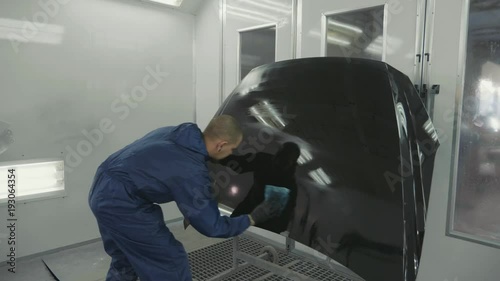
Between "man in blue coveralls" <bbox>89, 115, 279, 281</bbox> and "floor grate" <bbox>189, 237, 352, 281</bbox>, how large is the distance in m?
0.71

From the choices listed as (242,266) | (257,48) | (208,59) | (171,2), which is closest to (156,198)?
(242,266)

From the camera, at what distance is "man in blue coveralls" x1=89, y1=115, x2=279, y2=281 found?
4.91ft

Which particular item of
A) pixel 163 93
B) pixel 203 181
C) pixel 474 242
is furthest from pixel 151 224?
pixel 163 93

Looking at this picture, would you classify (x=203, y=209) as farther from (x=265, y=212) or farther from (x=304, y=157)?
(x=304, y=157)

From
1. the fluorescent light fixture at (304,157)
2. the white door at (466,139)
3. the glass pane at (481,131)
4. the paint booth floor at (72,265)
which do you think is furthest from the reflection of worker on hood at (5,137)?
the glass pane at (481,131)

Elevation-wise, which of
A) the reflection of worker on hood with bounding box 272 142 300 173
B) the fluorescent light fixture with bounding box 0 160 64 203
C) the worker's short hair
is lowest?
the fluorescent light fixture with bounding box 0 160 64 203

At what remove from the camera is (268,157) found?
5.30 feet

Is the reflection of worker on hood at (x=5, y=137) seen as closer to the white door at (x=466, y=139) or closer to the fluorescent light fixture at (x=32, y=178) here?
the fluorescent light fixture at (x=32, y=178)

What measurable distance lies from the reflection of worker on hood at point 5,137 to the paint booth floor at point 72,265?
879 millimetres

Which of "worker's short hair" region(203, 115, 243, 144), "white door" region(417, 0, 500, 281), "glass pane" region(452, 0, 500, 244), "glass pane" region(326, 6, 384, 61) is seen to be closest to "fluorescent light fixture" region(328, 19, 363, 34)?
"glass pane" region(326, 6, 384, 61)

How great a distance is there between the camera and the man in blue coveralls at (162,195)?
1.50 meters

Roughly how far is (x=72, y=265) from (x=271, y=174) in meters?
1.94

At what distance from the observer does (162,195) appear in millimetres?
1570

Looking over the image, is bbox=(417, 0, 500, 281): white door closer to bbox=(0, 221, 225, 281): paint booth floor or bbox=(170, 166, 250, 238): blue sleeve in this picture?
bbox=(170, 166, 250, 238): blue sleeve
